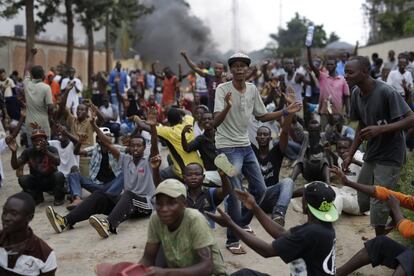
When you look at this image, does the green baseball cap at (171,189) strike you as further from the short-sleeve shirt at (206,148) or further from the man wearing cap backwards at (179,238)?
the short-sleeve shirt at (206,148)

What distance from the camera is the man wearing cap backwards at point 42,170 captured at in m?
7.49

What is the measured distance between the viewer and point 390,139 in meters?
4.99

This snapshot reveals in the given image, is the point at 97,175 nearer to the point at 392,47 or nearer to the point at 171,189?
the point at 171,189

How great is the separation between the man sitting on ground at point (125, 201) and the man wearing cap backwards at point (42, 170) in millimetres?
1098

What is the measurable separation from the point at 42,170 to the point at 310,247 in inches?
193

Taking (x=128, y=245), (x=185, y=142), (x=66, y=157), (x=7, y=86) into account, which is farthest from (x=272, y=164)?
(x=7, y=86)

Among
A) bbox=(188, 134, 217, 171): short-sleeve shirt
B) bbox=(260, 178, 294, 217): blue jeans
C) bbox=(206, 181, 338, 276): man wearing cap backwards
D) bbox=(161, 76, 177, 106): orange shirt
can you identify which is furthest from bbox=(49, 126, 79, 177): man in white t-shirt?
bbox=(161, 76, 177, 106): orange shirt

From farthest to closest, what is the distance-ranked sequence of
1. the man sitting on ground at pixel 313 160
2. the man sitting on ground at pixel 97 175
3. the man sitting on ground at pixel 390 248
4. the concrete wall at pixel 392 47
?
the concrete wall at pixel 392 47
the man sitting on ground at pixel 97 175
the man sitting on ground at pixel 313 160
the man sitting on ground at pixel 390 248

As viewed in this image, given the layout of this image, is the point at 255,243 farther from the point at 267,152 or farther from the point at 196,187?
the point at 267,152

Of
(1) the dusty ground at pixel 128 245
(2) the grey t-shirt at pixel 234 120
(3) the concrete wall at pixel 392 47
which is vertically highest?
(3) the concrete wall at pixel 392 47

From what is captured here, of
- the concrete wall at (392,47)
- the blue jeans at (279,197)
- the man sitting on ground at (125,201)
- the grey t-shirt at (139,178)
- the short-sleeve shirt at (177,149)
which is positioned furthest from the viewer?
the concrete wall at (392,47)

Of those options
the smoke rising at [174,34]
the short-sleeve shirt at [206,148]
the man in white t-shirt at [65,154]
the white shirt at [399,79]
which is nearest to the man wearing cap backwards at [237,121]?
the short-sleeve shirt at [206,148]

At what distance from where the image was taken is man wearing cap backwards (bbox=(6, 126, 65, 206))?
24.6 feet

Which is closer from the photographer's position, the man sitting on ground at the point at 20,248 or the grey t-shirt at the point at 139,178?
the man sitting on ground at the point at 20,248
